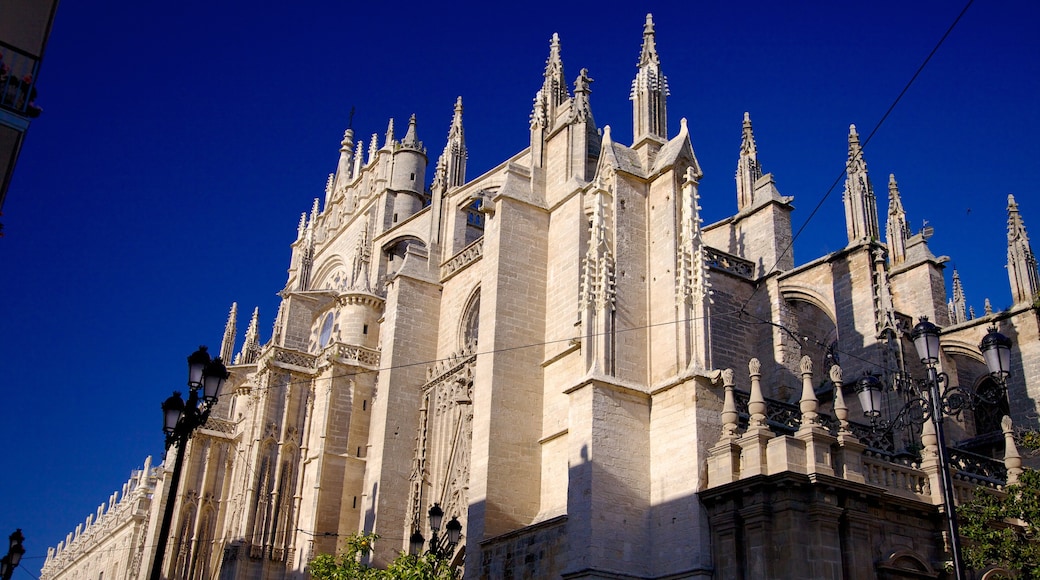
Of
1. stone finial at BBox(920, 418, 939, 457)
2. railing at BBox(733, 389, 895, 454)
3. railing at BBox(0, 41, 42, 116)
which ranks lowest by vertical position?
stone finial at BBox(920, 418, 939, 457)

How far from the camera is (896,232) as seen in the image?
83.1ft

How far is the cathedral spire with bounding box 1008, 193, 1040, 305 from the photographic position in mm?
23217

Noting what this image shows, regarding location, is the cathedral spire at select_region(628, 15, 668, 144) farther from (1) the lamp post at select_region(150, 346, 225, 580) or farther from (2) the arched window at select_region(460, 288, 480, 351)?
(1) the lamp post at select_region(150, 346, 225, 580)

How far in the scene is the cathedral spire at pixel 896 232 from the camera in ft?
82.2

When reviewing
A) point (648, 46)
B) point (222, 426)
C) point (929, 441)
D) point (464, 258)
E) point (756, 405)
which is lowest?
point (929, 441)

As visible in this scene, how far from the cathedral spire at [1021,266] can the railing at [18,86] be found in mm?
21027

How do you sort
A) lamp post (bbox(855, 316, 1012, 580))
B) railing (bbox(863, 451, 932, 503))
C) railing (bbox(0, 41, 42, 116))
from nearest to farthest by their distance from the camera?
lamp post (bbox(855, 316, 1012, 580)) → railing (bbox(0, 41, 42, 116)) → railing (bbox(863, 451, 932, 503))

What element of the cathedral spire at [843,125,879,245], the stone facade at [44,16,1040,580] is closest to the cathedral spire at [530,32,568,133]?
the stone facade at [44,16,1040,580]

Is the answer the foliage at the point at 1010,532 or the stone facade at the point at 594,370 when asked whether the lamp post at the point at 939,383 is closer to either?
the foliage at the point at 1010,532

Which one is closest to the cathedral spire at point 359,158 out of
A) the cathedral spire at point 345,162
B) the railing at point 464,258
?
the cathedral spire at point 345,162

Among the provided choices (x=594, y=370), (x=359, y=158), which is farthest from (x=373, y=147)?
(x=594, y=370)

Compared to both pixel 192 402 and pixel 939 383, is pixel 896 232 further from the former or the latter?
pixel 192 402

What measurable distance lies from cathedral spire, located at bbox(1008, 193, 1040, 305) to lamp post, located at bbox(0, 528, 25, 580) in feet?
71.0

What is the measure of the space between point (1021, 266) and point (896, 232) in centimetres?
305
